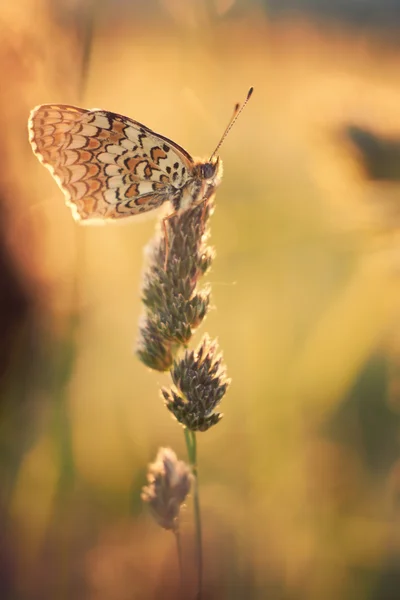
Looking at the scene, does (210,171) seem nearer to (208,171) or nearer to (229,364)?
(208,171)

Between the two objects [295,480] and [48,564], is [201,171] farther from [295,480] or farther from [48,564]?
[48,564]

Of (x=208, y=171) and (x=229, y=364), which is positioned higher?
(x=208, y=171)

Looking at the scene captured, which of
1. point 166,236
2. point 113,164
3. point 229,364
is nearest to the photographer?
point 166,236

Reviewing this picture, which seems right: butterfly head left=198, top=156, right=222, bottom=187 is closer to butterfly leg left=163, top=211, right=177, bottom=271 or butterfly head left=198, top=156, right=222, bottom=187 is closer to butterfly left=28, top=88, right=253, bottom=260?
butterfly left=28, top=88, right=253, bottom=260

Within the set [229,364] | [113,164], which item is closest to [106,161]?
[113,164]

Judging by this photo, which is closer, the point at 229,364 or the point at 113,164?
the point at 113,164

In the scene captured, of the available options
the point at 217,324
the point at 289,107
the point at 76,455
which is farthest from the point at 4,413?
the point at 289,107

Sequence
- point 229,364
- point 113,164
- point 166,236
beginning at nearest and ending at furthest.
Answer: point 166,236
point 113,164
point 229,364
